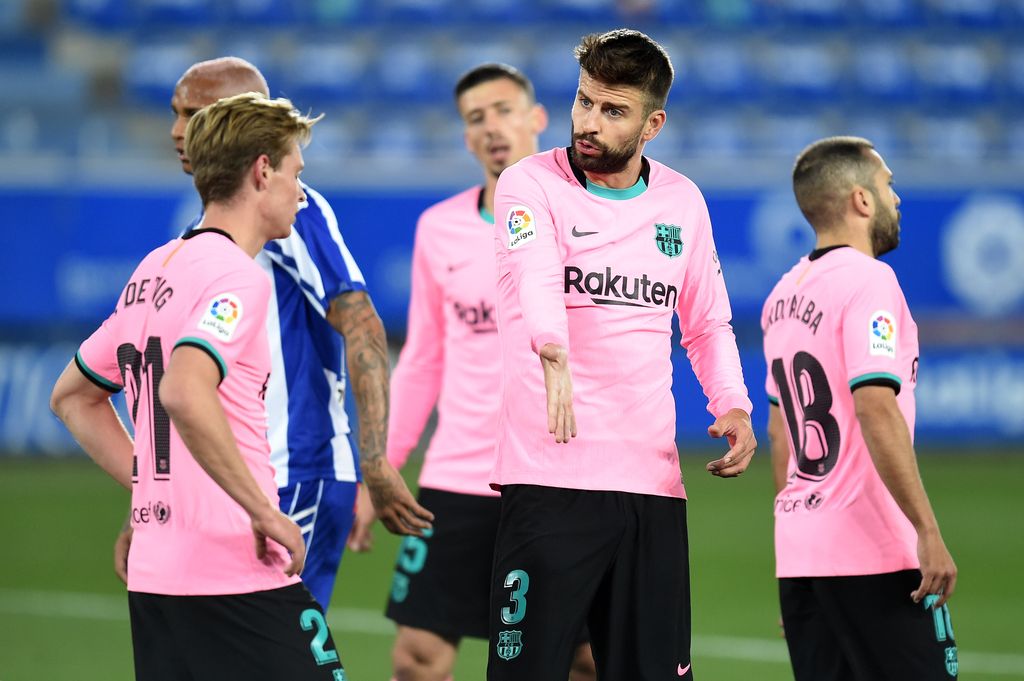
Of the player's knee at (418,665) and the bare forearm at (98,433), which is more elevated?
the bare forearm at (98,433)

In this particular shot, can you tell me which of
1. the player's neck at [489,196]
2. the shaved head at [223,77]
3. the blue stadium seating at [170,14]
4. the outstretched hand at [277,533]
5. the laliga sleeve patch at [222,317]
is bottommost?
the outstretched hand at [277,533]

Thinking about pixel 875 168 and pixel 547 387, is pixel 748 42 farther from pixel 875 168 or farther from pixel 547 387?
pixel 547 387

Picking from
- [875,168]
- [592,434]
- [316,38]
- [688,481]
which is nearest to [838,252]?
[875,168]

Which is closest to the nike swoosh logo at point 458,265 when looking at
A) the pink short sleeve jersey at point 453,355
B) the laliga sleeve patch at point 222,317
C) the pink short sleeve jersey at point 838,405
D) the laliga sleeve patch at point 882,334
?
the pink short sleeve jersey at point 453,355

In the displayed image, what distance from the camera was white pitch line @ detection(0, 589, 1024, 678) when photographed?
285 inches

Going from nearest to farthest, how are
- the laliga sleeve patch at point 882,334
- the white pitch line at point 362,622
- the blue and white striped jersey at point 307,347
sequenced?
the laliga sleeve patch at point 882,334 < the blue and white striped jersey at point 307,347 < the white pitch line at point 362,622

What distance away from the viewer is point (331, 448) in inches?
184

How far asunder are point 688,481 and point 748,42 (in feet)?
21.9

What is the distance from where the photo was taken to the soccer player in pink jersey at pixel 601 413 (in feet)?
12.4

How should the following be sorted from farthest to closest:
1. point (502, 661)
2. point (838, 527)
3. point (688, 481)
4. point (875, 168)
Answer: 1. point (688, 481)
2. point (875, 168)
3. point (838, 527)
4. point (502, 661)

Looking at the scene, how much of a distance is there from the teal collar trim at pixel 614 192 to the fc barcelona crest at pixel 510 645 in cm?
114

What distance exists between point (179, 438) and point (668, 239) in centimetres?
135

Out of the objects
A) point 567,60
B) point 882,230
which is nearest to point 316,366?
point 882,230

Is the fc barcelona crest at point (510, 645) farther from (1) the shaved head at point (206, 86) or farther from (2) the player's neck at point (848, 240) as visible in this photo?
(1) the shaved head at point (206, 86)
